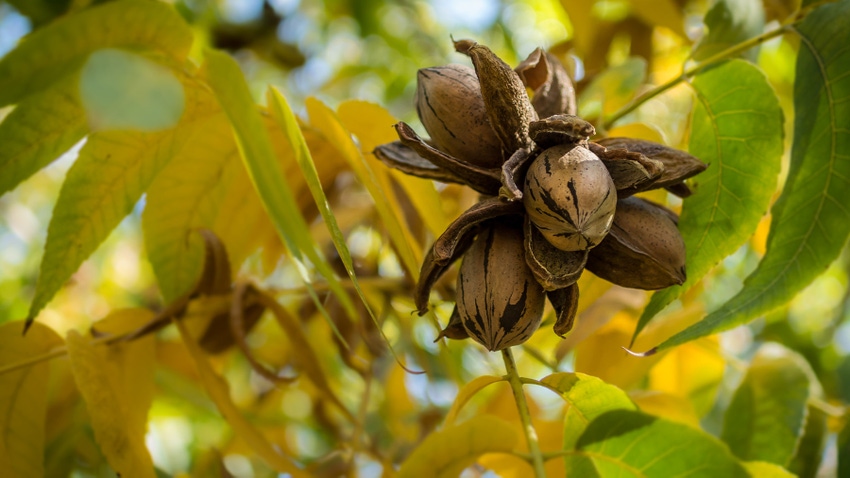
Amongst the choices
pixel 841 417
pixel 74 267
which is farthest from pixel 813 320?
pixel 74 267

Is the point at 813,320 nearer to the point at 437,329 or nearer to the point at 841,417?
the point at 841,417

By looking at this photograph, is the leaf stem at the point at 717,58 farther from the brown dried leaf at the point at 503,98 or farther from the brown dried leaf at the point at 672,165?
the brown dried leaf at the point at 503,98

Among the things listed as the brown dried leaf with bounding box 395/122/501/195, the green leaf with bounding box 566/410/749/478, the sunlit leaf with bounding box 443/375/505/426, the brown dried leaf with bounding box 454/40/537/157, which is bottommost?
the green leaf with bounding box 566/410/749/478

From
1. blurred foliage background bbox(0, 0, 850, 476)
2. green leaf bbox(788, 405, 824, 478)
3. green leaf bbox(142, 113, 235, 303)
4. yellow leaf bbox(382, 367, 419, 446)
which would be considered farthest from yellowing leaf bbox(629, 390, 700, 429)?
yellow leaf bbox(382, 367, 419, 446)

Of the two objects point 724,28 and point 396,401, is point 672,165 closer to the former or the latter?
point 724,28

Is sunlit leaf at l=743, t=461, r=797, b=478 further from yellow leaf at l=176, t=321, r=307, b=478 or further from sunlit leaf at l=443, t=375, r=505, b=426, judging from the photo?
yellow leaf at l=176, t=321, r=307, b=478

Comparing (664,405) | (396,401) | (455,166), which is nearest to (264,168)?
(455,166)
